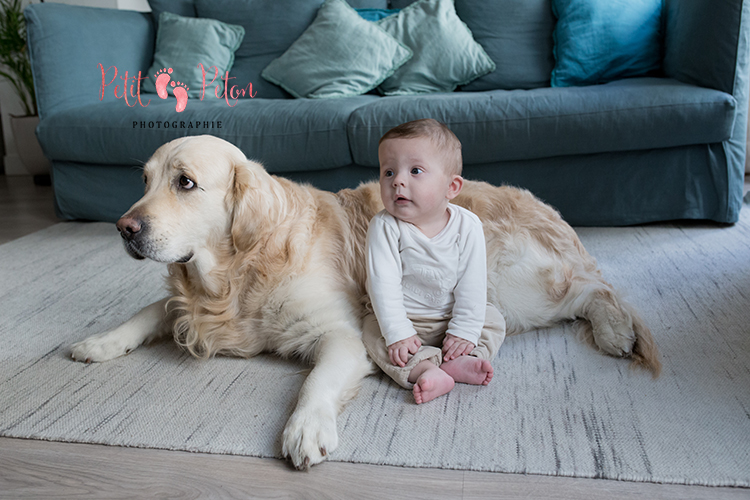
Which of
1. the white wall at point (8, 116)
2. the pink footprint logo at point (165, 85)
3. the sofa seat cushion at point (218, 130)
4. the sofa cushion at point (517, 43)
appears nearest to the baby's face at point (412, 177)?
the sofa seat cushion at point (218, 130)

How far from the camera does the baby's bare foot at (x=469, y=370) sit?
138 centimetres

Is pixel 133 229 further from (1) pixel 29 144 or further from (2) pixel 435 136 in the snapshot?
(1) pixel 29 144

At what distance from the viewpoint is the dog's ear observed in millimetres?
1429

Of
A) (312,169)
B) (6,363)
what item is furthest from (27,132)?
(6,363)

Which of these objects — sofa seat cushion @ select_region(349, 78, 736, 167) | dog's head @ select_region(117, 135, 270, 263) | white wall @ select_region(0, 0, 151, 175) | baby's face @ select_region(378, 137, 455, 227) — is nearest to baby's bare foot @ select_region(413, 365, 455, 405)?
baby's face @ select_region(378, 137, 455, 227)

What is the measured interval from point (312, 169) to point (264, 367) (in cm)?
153

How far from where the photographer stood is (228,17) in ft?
12.3

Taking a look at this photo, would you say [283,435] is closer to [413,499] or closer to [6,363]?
[413,499]

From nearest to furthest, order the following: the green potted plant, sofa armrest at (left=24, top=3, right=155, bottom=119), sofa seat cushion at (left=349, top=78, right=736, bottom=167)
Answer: sofa seat cushion at (left=349, top=78, right=736, bottom=167), sofa armrest at (left=24, top=3, right=155, bottom=119), the green potted plant

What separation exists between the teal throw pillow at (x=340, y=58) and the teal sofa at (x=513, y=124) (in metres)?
0.31

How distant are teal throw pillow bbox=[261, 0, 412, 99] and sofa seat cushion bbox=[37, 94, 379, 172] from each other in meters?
0.26

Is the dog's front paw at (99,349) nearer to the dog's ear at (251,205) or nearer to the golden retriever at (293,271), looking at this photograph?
the golden retriever at (293,271)

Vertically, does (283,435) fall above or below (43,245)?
above
